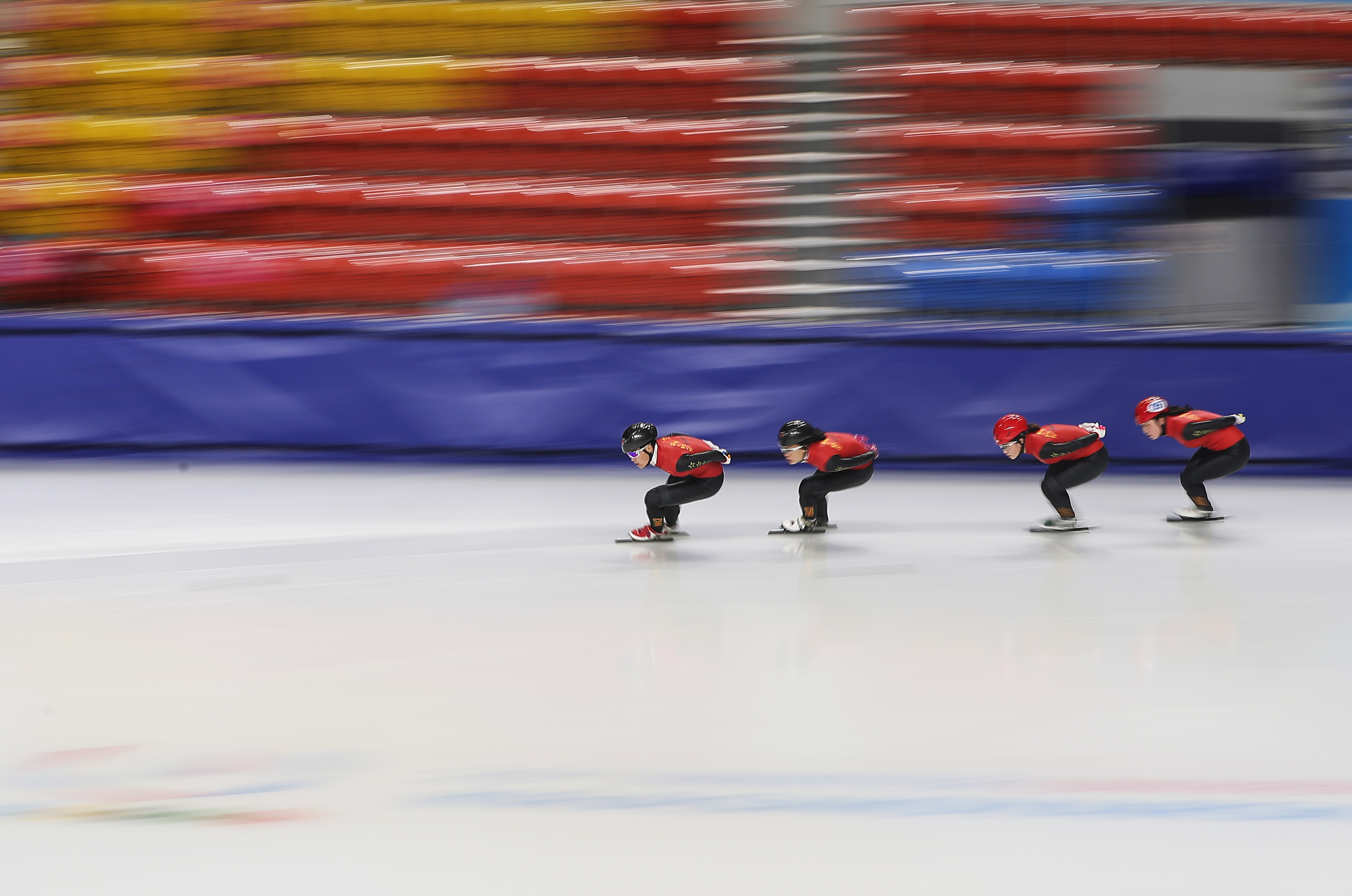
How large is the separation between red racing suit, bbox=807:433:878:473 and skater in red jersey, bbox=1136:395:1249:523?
38.3 inches

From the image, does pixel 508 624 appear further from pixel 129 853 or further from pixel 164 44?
pixel 164 44

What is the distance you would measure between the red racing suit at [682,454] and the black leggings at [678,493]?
0.04 meters

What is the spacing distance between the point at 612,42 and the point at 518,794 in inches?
205

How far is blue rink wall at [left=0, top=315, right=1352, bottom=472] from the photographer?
4676mm

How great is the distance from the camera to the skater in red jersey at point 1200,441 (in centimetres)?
359

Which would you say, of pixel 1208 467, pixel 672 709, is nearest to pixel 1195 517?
pixel 1208 467

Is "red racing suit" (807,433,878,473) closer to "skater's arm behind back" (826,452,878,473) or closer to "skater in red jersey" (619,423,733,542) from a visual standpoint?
"skater's arm behind back" (826,452,878,473)

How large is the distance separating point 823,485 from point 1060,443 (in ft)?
2.59

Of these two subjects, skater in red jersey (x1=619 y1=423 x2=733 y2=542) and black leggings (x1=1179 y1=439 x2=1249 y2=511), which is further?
black leggings (x1=1179 y1=439 x2=1249 y2=511)

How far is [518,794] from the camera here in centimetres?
175

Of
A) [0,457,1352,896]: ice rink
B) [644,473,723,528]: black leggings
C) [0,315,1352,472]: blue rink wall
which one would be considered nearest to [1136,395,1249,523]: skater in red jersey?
[0,457,1352,896]: ice rink

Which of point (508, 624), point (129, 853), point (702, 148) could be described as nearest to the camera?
point (129, 853)

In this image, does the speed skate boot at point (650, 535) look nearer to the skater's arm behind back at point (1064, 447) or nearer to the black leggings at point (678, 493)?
the black leggings at point (678, 493)

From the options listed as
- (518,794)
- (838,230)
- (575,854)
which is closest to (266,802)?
(518,794)
